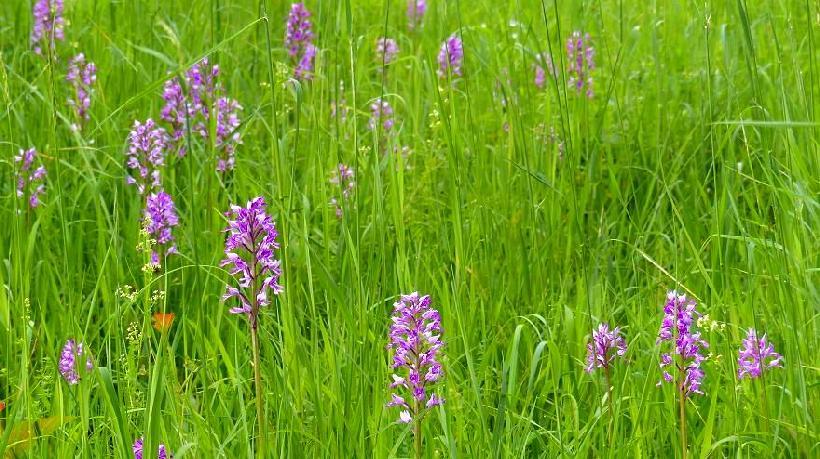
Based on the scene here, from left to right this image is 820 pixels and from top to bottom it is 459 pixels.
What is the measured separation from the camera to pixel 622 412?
7.28 feet

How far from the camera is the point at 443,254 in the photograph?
3.01 metres

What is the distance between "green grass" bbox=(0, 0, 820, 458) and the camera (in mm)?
2072

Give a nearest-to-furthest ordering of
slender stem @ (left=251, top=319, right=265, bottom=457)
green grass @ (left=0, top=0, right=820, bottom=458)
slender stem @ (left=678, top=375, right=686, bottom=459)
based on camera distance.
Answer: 1. slender stem @ (left=251, top=319, right=265, bottom=457)
2. slender stem @ (left=678, top=375, right=686, bottom=459)
3. green grass @ (left=0, top=0, right=820, bottom=458)

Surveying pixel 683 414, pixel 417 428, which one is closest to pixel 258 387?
pixel 417 428

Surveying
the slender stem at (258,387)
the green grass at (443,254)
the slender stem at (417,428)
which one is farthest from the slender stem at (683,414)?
the slender stem at (258,387)

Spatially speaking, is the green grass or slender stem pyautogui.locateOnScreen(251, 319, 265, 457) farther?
the green grass

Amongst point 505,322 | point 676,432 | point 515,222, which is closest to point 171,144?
point 515,222

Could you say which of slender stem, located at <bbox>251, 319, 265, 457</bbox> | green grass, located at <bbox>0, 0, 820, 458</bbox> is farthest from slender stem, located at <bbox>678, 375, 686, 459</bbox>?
slender stem, located at <bbox>251, 319, 265, 457</bbox>

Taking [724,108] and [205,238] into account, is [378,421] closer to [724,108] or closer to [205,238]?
[205,238]

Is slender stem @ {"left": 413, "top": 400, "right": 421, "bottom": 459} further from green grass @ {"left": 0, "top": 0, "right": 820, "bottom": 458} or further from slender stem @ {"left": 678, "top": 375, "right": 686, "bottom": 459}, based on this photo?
slender stem @ {"left": 678, "top": 375, "right": 686, "bottom": 459}

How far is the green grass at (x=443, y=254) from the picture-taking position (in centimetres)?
207

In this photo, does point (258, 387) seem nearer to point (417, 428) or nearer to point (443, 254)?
point (417, 428)

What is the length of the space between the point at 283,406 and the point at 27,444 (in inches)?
18.4

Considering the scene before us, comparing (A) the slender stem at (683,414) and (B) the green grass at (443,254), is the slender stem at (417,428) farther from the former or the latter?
(A) the slender stem at (683,414)
